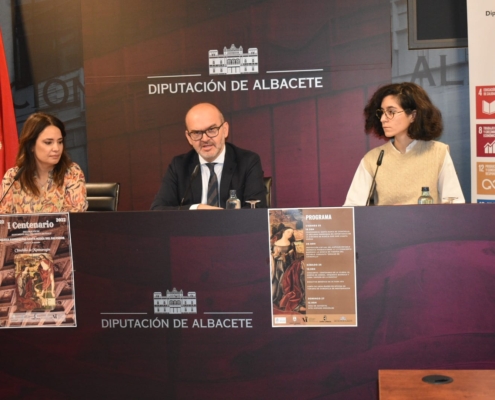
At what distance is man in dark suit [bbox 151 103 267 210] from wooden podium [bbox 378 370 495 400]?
1.51 metres

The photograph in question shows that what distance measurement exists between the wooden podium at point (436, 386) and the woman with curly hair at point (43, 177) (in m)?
1.94

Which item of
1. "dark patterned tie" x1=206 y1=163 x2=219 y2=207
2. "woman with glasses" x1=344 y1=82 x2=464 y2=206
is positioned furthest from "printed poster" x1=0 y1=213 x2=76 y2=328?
"woman with glasses" x1=344 y1=82 x2=464 y2=206

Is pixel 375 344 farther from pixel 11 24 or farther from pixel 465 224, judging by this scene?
pixel 11 24

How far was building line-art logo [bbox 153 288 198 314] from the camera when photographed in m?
2.18

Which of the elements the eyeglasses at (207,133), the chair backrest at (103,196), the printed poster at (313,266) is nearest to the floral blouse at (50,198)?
the chair backrest at (103,196)

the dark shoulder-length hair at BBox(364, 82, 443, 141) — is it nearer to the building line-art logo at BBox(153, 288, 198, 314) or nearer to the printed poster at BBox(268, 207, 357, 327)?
the printed poster at BBox(268, 207, 357, 327)

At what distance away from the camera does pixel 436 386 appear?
1436mm

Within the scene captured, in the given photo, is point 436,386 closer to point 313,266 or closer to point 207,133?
point 313,266

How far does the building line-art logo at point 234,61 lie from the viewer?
14.0ft

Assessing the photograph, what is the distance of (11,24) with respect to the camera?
4688 millimetres

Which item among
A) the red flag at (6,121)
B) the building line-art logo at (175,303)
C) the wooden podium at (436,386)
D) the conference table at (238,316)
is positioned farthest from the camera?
the red flag at (6,121)

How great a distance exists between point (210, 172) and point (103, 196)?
2.27 feet

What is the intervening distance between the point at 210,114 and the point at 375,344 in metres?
1.37

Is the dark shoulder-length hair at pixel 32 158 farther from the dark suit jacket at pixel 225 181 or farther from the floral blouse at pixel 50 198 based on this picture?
the dark suit jacket at pixel 225 181
